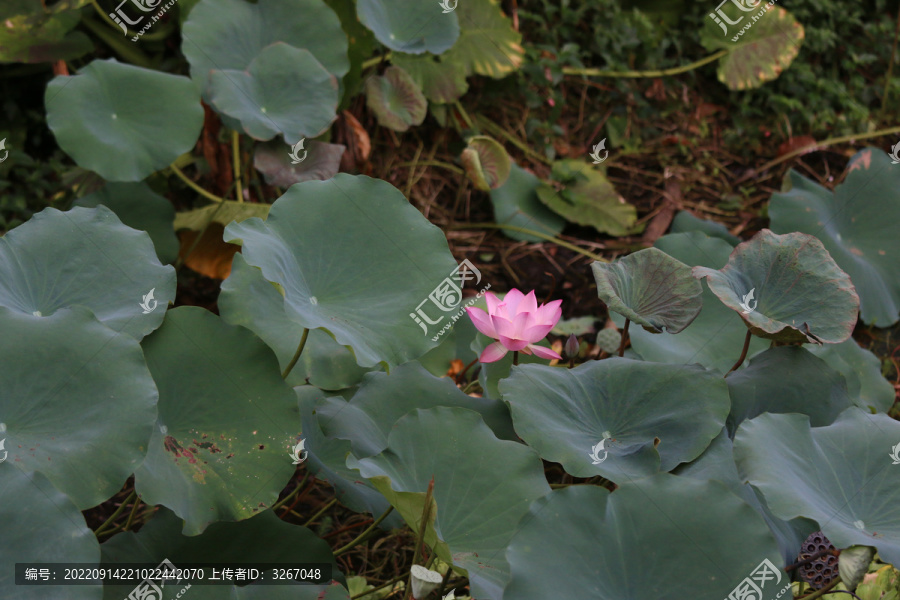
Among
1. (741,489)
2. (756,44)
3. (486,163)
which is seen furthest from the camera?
(756,44)

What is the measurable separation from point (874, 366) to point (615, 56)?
1.70m

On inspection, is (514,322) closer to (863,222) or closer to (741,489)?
(741,489)

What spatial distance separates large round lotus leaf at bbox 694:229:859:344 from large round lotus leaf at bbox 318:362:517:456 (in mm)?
444

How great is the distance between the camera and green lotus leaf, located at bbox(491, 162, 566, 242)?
2.51 meters

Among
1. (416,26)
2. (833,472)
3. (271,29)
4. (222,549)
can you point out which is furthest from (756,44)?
(222,549)

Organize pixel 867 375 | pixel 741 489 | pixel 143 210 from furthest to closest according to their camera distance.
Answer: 1. pixel 143 210
2. pixel 867 375
3. pixel 741 489

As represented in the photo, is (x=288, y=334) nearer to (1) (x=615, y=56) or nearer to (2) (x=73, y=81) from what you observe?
(2) (x=73, y=81)

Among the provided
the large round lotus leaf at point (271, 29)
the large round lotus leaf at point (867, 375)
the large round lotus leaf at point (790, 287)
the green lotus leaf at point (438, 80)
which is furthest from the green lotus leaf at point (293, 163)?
the large round lotus leaf at point (867, 375)

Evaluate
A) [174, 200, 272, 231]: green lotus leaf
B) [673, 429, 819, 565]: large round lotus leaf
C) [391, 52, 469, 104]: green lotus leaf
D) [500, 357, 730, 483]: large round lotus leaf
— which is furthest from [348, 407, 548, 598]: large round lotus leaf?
[391, 52, 469, 104]: green lotus leaf

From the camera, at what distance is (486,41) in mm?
2646

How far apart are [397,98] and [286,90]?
0.57 meters

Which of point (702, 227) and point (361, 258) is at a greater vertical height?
point (361, 258)

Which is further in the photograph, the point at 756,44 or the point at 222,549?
the point at 756,44

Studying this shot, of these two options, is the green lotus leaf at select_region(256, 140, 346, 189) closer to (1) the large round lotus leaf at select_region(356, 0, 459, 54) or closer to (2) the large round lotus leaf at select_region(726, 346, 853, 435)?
(1) the large round lotus leaf at select_region(356, 0, 459, 54)
